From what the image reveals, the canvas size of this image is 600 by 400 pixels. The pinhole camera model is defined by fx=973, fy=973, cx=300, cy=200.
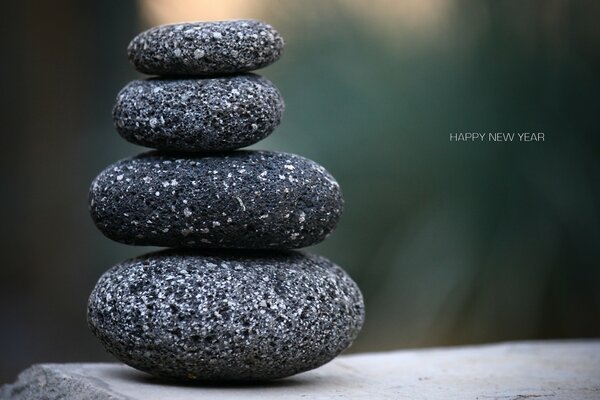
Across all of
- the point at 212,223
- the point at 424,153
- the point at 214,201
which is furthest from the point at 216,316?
the point at 424,153

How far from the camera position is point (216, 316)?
4707 millimetres

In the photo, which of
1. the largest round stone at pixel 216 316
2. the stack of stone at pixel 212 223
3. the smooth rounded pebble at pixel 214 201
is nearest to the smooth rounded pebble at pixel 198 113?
the stack of stone at pixel 212 223

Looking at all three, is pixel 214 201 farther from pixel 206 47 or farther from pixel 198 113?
pixel 206 47

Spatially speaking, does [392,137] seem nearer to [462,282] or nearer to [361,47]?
[361,47]

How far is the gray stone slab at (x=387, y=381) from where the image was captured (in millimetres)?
4844

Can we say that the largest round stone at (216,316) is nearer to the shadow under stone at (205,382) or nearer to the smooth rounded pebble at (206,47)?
Result: the shadow under stone at (205,382)

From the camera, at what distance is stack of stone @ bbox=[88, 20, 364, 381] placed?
475 cm

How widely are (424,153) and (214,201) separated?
4.83m

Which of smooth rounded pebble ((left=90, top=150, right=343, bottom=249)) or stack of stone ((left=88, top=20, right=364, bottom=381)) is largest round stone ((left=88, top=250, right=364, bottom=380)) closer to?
stack of stone ((left=88, top=20, right=364, bottom=381))

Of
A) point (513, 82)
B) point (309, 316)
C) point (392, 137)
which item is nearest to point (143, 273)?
point (309, 316)

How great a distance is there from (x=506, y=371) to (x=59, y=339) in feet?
16.6

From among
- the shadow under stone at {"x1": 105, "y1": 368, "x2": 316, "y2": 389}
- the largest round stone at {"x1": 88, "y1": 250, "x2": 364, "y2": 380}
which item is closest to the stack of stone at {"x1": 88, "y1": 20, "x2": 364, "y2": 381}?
the largest round stone at {"x1": 88, "y1": 250, "x2": 364, "y2": 380}

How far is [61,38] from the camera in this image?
9500 millimetres

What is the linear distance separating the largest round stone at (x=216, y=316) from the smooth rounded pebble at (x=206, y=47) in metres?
0.97
